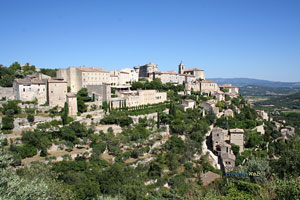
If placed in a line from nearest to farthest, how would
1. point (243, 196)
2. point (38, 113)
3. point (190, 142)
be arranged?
1. point (243, 196)
2. point (38, 113)
3. point (190, 142)

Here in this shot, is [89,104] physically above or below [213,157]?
above

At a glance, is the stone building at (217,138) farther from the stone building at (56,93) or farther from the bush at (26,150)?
the bush at (26,150)

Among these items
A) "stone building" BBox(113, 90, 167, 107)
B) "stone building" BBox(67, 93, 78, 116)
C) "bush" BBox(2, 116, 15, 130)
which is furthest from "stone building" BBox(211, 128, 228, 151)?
"bush" BBox(2, 116, 15, 130)

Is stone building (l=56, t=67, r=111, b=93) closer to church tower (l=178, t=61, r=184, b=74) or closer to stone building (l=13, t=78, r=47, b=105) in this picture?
stone building (l=13, t=78, r=47, b=105)

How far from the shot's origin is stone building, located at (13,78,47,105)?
30156 mm

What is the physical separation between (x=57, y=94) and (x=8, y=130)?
27.8 feet

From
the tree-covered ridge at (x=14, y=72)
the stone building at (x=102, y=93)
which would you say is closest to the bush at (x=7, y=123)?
the tree-covered ridge at (x=14, y=72)

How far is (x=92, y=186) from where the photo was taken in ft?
58.4

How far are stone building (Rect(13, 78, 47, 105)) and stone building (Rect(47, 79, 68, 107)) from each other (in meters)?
1.02

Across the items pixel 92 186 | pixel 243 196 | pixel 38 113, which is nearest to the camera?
pixel 243 196

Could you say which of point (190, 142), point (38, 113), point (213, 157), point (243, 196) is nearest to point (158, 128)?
point (190, 142)

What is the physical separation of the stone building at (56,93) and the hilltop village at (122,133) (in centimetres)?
13

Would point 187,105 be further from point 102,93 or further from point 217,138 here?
point 102,93

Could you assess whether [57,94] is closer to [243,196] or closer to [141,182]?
[141,182]
